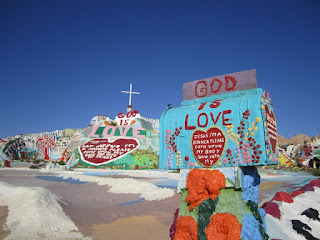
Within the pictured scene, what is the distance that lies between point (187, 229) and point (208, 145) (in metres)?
1.34

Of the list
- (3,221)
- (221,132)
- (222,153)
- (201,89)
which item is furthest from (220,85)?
(3,221)

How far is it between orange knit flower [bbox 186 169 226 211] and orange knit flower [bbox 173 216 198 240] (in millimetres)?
190

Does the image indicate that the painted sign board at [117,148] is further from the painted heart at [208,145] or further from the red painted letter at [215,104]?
the red painted letter at [215,104]

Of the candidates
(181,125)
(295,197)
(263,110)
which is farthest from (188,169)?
(295,197)

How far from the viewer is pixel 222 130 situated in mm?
3770

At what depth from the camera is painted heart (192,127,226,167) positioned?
3768 mm

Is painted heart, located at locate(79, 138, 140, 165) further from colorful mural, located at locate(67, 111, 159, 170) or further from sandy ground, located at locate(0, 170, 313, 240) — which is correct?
sandy ground, located at locate(0, 170, 313, 240)

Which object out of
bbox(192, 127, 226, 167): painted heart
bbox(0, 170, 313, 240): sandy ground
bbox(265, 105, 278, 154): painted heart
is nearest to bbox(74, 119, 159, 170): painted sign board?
bbox(0, 170, 313, 240): sandy ground

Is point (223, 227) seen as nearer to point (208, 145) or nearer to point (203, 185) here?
point (203, 185)

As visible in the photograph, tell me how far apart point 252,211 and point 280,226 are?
2.11m

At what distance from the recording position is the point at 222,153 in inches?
146

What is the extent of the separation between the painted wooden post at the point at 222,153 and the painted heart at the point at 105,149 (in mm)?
21361

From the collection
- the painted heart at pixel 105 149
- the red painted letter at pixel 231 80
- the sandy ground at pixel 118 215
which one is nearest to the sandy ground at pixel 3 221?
the sandy ground at pixel 118 215

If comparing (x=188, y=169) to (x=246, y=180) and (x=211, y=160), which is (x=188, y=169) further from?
(x=246, y=180)
